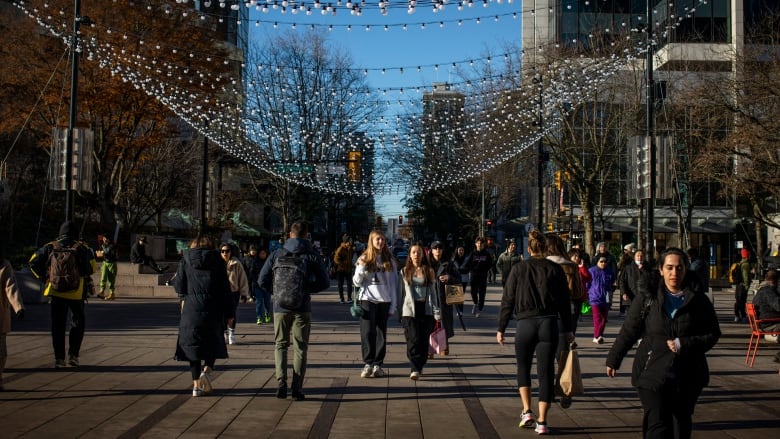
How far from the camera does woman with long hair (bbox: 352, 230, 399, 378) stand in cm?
998

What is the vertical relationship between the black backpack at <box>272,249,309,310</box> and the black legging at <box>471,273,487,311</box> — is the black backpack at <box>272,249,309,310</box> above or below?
above

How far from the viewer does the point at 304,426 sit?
23.8 feet

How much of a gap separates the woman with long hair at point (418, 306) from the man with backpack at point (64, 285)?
4.04 metres

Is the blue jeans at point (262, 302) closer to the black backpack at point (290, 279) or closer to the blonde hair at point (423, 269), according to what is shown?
the blonde hair at point (423, 269)

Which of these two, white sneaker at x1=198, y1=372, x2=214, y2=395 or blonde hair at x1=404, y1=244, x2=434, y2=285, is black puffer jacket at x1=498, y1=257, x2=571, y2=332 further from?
white sneaker at x1=198, y1=372, x2=214, y2=395

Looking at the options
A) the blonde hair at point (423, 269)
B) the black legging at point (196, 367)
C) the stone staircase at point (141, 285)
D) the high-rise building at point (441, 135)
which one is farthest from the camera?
the high-rise building at point (441, 135)

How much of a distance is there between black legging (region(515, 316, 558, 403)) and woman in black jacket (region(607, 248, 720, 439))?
1.50 m

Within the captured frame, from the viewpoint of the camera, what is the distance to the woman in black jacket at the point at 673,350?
213 inches

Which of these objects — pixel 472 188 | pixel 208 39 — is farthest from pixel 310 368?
pixel 472 188

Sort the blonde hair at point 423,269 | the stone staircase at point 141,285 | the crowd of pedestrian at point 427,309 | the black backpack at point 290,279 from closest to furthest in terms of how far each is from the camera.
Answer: the crowd of pedestrian at point 427,309 → the black backpack at point 290,279 → the blonde hair at point 423,269 → the stone staircase at point 141,285

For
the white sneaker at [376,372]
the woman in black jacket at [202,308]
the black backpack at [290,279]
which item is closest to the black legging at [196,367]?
the woman in black jacket at [202,308]

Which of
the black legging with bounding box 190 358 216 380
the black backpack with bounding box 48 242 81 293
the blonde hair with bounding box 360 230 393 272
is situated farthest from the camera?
the black backpack with bounding box 48 242 81 293

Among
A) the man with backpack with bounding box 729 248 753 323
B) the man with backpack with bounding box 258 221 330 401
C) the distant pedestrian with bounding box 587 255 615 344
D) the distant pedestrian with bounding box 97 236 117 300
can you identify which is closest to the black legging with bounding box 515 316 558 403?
the man with backpack with bounding box 258 221 330 401

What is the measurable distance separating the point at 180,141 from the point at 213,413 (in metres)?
37.3
